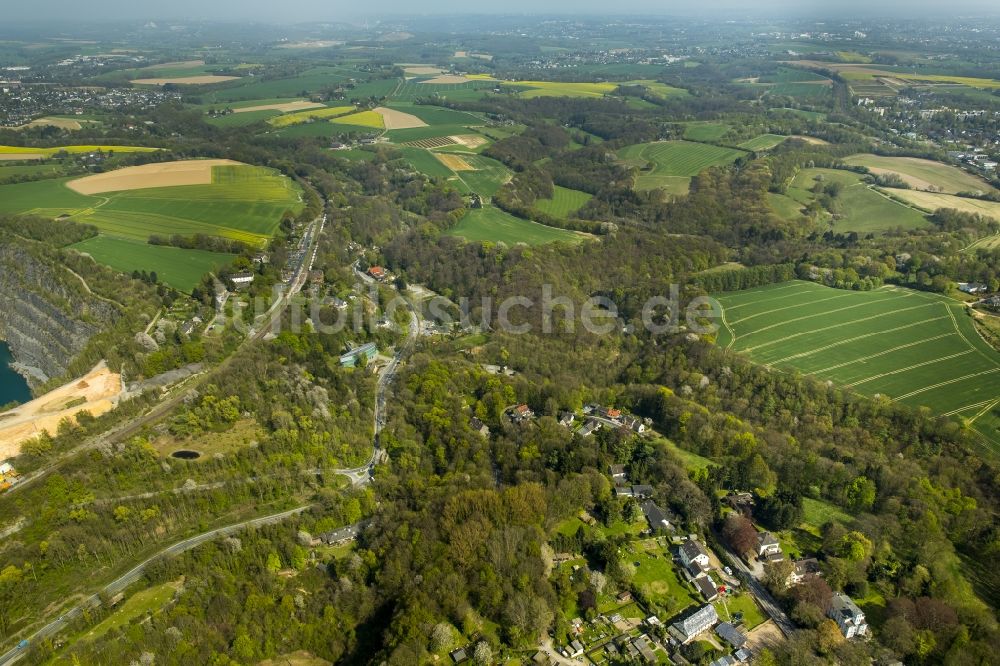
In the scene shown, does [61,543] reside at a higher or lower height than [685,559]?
higher

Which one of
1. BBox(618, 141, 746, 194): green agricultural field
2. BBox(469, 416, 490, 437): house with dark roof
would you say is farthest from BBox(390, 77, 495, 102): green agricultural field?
BBox(469, 416, 490, 437): house with dark roof

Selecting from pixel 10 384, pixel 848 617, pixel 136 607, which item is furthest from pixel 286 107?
pixel 848 617

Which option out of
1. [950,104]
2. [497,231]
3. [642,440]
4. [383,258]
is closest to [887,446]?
[642,440]

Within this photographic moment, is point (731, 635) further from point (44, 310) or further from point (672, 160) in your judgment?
point (672, 160)

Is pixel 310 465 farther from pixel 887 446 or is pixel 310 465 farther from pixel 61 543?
pixel 887 446

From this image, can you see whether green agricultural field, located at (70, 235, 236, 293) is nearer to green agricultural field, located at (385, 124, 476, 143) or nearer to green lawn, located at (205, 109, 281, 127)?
green agricultural field, located at (385, 124, 476, 143)

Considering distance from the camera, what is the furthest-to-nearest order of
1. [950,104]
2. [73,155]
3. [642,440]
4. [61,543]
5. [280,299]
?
[950,104] < [73,155] < [280,299] < [642,440] < [61,543]

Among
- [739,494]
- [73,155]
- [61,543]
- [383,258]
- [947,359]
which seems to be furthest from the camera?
[73,155]

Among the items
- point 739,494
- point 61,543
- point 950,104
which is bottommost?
point 739,494
